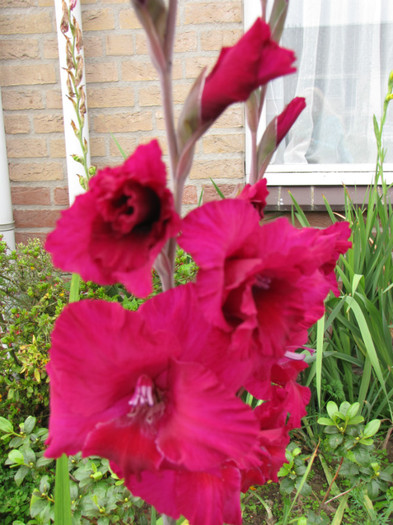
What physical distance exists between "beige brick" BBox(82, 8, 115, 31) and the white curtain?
846mm

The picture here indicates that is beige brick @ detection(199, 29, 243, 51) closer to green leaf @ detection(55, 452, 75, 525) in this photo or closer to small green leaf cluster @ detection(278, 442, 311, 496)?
small green leaf cluster @ detection(278, 442, 311, 496)

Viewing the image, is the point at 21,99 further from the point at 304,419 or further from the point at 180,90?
the point at 304,419

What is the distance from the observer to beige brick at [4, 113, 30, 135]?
2.11 m

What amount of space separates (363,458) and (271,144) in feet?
2.84

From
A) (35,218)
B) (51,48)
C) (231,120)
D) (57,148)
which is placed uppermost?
(51,48)

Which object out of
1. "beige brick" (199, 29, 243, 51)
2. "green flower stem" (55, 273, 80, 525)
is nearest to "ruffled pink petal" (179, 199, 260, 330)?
"green flower stem" (55, 273, 80, 525)

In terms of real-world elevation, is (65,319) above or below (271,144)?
below

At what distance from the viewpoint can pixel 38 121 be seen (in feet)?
6.91

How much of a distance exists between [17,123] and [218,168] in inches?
40.2

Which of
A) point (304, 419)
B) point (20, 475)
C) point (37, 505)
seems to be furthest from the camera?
point (304, 419)

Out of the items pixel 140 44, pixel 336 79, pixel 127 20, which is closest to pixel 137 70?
pixel 140 44

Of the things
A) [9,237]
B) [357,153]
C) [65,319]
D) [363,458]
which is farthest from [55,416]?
[357,153]

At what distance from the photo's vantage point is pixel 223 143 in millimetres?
2076

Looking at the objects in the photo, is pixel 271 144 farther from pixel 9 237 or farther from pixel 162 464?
pixel 9 237
